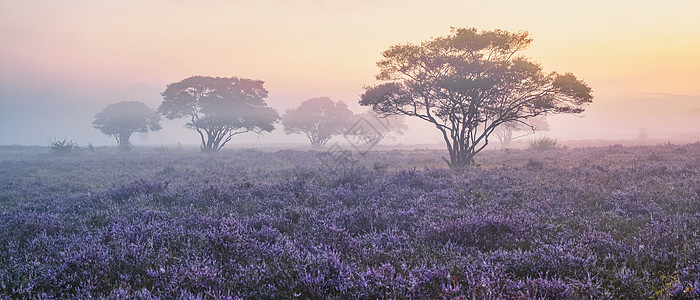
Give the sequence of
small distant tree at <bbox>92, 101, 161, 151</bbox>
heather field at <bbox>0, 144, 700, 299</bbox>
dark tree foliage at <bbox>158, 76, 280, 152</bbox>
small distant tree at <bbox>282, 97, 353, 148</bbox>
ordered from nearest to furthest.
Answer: heather field at <bbox>0, 144, 700, 299</bbox>
dark tree foliage at <bbox>158, 76, 280, 152</bbox>
small distant tree at <bbox>92, 101, 161, 151</bbox>
small distant tree at <bbox>282, 97, 353, 148</bbox>

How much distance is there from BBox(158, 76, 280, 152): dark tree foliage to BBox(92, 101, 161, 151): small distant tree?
17413 mm

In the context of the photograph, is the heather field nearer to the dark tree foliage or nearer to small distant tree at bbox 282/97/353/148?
the dark tree foliage

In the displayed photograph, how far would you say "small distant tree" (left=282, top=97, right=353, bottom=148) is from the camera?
205ft

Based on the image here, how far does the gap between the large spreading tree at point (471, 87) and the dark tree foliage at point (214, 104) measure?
25.1m

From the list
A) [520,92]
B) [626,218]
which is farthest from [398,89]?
[626,218]

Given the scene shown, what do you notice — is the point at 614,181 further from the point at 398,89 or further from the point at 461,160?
the point at 398,89

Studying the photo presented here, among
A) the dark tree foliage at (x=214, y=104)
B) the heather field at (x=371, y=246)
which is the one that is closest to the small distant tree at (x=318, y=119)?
the dark tree foliage at (x=214, y=104)

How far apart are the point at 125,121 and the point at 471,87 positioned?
56.0 meters

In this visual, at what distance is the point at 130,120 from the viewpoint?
176ft

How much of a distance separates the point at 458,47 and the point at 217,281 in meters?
16.4

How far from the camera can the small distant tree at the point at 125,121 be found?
2085 inches

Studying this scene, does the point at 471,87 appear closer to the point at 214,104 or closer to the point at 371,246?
the point at 371,246

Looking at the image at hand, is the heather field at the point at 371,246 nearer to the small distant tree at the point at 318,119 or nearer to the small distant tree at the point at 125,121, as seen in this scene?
the small distant tree at the point at 125,121

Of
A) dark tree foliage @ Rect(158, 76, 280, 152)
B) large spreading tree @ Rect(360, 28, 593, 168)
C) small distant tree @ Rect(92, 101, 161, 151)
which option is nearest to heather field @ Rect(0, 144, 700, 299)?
large spreading tree @ Rect(360, 28, 593, 168)
